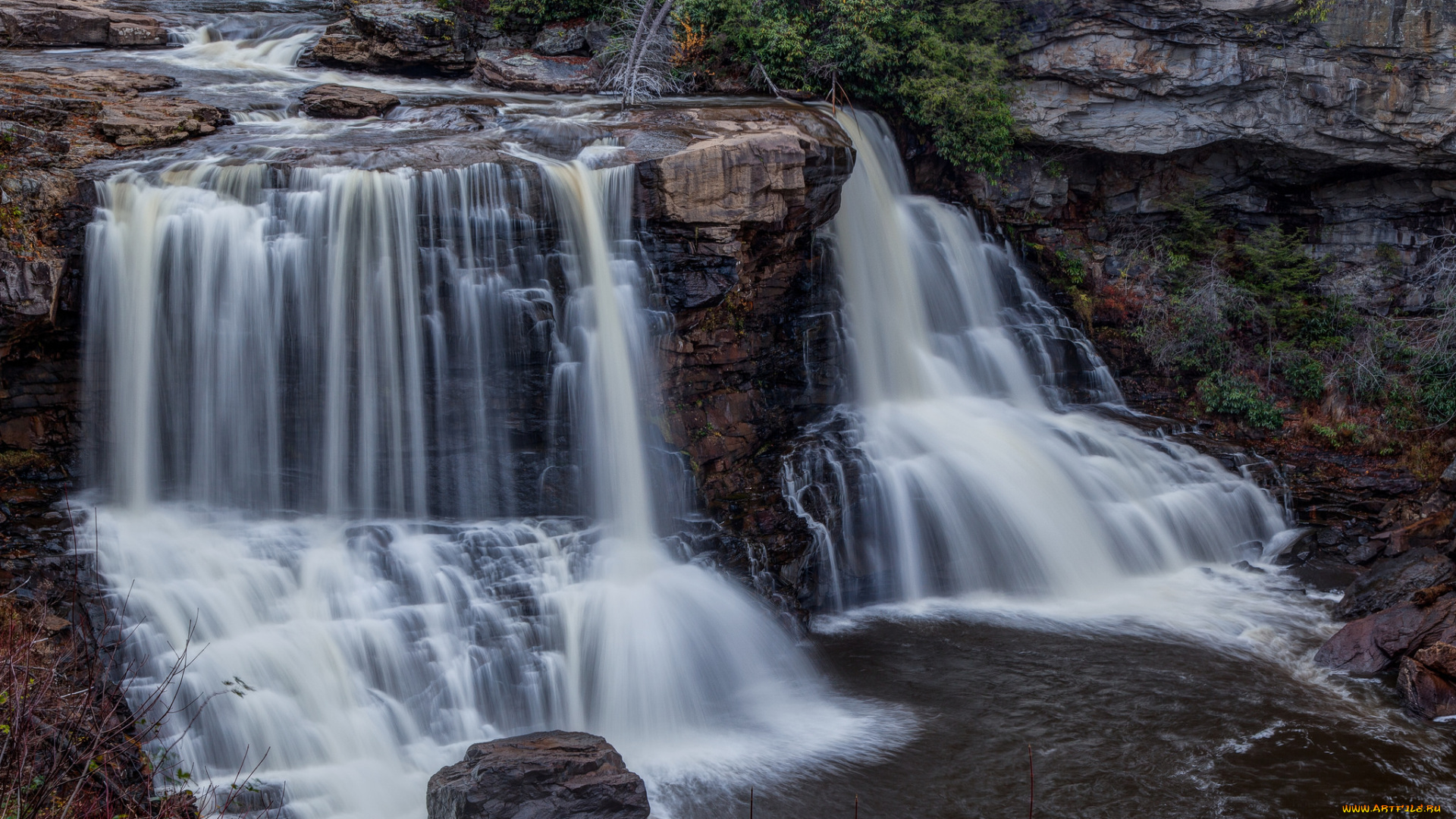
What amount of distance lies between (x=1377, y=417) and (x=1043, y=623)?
7073mm

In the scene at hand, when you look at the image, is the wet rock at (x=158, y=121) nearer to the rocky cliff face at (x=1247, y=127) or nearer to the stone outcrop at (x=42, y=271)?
the stone outcrop at (x=42, y=271)

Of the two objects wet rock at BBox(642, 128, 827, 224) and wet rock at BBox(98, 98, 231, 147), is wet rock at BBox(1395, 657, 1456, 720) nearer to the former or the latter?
wet rock at BBox(642, 128, 827, 224)

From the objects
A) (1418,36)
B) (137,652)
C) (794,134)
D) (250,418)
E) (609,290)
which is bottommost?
(137,652)

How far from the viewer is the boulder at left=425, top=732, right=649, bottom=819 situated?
7.04 meters

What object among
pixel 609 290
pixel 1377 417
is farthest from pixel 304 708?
pixel 1377 417

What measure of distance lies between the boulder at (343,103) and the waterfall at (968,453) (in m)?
6.56

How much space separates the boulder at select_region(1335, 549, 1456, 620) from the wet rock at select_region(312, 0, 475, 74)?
1464cm

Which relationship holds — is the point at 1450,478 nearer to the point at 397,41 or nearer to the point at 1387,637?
the point at 1387,637

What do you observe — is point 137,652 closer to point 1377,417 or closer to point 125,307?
point 125,307

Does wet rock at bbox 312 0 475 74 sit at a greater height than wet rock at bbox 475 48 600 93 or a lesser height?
greater

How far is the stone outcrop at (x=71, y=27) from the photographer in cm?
1447

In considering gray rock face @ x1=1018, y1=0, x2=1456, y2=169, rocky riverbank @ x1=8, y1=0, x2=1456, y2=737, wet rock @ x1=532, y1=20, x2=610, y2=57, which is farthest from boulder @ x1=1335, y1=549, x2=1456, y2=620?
wet rock @ x1=532, y1=20, x2=610, y2=57

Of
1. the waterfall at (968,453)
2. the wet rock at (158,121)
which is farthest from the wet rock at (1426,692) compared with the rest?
the wet rock at (158,121)

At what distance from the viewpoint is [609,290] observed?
1122 cm
